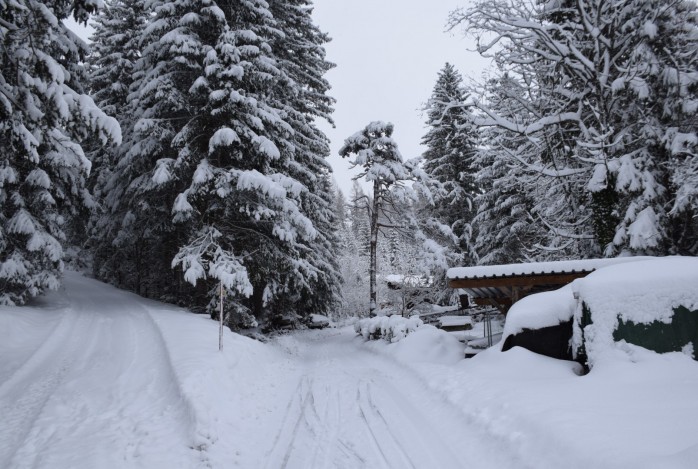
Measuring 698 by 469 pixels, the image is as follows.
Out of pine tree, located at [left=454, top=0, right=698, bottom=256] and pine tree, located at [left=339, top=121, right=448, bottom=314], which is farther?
pine tree, located at [left=339, top=121, right=448, bottom=314]

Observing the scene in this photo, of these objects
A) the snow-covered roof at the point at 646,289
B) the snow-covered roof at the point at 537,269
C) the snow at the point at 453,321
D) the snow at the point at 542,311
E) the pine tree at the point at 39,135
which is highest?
the pine tree at the point at 39,135

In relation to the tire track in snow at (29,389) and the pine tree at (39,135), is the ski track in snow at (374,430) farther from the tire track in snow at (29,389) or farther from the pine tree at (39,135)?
the pine tree at (39,135)

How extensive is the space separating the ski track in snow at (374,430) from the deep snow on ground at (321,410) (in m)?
0.03

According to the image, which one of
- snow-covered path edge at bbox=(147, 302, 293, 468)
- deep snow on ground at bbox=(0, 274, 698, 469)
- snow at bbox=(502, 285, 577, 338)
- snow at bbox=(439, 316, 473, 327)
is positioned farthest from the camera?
snow at bbox=(439, 316, 473, 327)

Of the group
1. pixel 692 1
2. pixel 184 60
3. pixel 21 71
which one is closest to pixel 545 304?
pixel 692 1

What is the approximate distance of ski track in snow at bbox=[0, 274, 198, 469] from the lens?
16.0 ft

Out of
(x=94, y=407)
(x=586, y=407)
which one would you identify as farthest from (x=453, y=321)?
(x=94, y=407)

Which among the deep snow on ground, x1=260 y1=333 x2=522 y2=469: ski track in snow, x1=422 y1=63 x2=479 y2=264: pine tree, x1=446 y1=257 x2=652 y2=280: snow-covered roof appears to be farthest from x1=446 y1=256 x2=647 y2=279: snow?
x1=422 y1=63 x2=479 y2=264: pine tree

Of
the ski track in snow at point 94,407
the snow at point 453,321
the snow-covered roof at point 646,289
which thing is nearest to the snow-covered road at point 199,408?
the ski track in snow at point 94,407

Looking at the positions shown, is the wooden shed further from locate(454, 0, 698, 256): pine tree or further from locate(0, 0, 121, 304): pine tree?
locate(0, 0, 121, 304): pine tree

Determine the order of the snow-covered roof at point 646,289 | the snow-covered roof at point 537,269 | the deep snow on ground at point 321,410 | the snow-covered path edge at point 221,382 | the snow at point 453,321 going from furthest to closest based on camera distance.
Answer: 1. the snow at point 453,321
2. the snow-covered roof at point 537,269
3. the snow-covered roof at point 646,289
4. the snow-covered path edge at point 221,382
5. the deep snow on ground at point 321,410

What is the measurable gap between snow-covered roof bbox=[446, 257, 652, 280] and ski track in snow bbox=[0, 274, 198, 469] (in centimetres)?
709

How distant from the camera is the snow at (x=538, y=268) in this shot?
9852mm

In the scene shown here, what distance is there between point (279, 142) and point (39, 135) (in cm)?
798
